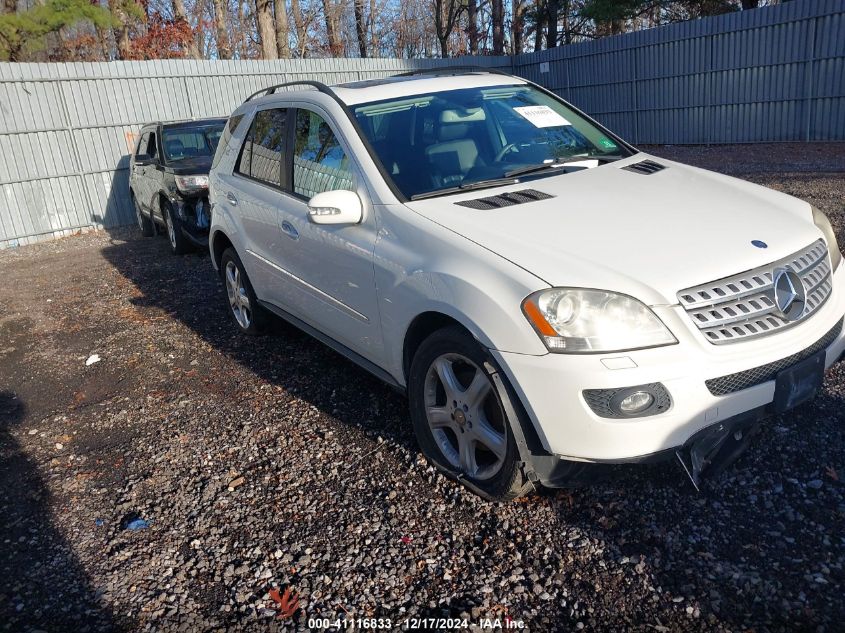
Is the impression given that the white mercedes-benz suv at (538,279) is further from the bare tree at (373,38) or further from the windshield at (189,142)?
the bare tree at (373,38)

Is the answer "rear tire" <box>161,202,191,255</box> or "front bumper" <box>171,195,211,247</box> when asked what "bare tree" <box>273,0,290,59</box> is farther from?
"front bumper" <box>171,195,211,247</box>

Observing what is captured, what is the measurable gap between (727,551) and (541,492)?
831 mm

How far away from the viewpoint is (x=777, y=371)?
9.23 feet

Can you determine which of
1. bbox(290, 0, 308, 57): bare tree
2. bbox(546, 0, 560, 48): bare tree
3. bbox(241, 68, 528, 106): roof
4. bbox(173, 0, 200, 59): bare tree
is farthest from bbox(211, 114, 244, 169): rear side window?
bbox(290, 0, 308, 57): bare tree

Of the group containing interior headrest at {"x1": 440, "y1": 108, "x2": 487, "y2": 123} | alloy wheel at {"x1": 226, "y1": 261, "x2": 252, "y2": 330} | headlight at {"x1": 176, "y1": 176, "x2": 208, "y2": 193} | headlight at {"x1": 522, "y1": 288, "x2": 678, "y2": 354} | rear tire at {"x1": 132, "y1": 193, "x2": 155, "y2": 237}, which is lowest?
rear tire at {"x1": 132, "y1": 193, "x2": 155, "y2": 237}

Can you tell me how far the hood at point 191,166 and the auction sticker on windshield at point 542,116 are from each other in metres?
5.82

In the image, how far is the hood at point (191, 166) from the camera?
944 cm

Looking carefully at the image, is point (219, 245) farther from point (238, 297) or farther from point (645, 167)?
point (645, 167)

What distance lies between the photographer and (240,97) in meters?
15.4

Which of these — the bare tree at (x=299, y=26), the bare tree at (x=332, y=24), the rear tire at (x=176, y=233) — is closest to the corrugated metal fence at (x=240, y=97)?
the rear tire at (x=176, y=233)

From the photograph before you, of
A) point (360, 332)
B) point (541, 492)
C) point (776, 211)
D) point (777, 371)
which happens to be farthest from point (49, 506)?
point (776, 211)

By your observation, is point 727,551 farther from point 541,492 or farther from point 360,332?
point 360,332

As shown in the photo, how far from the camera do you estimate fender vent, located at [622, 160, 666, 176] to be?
4008mm

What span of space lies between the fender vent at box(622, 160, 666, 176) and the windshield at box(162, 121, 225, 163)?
24.3 feet
